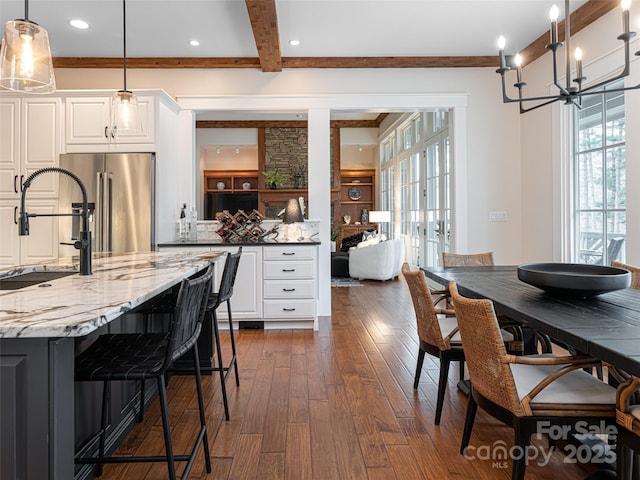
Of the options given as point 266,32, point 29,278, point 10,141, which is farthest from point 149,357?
point 10,141

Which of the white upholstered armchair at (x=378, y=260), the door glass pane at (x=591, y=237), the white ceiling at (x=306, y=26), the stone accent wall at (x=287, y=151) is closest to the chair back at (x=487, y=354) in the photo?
the door glass pane at (x=591, y=237)

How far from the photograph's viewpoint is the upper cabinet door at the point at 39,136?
4141mm

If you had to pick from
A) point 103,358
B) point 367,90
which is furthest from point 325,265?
point 103,358

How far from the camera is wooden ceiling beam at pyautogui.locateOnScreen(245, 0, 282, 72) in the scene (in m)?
3.20

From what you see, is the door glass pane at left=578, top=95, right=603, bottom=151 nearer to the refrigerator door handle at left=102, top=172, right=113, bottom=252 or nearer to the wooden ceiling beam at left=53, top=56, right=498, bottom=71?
the wooden ceiling beam at left=53, top=56, right=498, bottom=71

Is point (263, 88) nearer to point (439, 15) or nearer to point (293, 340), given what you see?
point (439, 15)

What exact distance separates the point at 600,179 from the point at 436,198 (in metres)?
2.66

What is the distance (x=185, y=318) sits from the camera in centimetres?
149

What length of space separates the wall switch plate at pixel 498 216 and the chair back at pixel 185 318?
387cm

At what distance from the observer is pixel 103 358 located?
153 cm

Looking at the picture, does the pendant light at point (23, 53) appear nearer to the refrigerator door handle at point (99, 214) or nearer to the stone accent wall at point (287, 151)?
the refrigerator door handle at point (99, 214)

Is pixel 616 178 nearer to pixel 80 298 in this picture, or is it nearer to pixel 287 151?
pixel 80 298

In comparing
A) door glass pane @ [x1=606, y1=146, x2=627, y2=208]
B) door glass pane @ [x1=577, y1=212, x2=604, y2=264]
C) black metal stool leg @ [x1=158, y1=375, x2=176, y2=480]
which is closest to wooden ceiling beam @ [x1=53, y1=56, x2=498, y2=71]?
door glass pane @ [x1=606, y1=146, x2=627, y2=208]

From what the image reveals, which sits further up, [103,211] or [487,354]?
[103,211]
